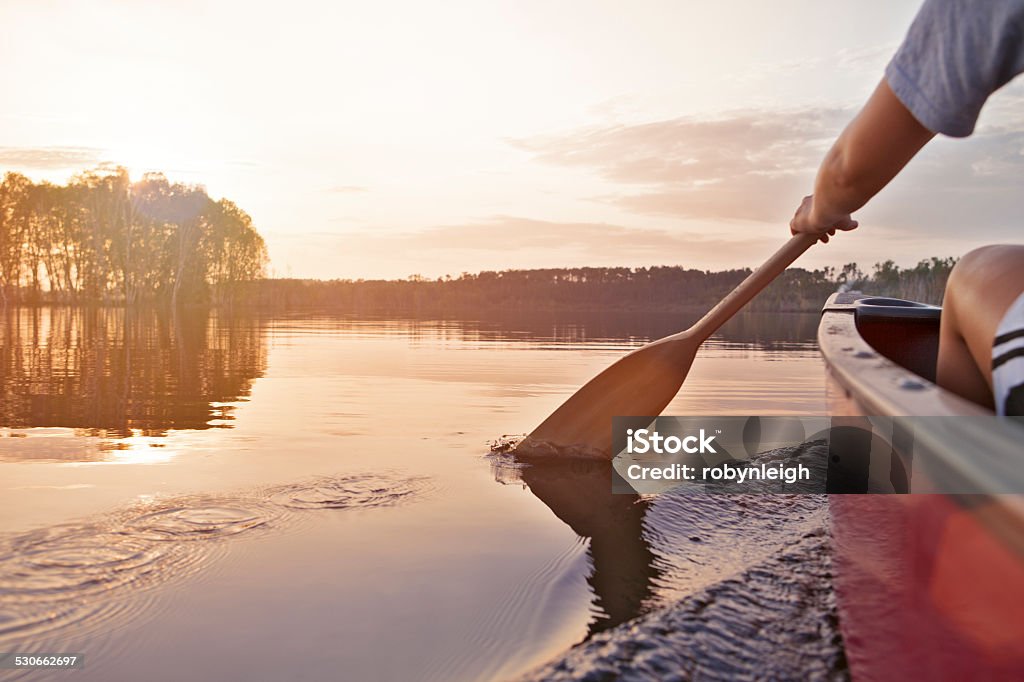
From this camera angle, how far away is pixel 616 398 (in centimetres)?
471

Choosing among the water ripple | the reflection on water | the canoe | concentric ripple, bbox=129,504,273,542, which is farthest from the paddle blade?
the canoe

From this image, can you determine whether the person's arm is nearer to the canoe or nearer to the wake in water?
the canoe

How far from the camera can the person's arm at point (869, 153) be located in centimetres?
101

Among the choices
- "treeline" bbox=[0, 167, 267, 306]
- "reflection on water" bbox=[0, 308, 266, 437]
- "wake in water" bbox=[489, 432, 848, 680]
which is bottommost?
"wake in water" bbox=[489, 432, 848, 680]

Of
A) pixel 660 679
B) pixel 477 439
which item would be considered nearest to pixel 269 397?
pixel 477 439

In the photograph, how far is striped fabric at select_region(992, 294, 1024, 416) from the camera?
2.95 feet

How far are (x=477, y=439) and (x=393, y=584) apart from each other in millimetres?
2631

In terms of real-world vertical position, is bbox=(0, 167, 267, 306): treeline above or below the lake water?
above

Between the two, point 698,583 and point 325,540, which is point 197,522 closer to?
point 325,540

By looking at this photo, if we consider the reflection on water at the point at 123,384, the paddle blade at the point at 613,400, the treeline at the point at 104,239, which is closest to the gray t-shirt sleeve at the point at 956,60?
the paddle blade at the point at 613,400

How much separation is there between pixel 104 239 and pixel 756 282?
49357 millimetres

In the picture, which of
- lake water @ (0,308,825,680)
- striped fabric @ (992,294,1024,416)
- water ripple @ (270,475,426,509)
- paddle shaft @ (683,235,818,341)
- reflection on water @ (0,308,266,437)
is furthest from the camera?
reflection on water @ (0,308,266,437)

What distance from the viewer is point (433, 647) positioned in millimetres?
2193

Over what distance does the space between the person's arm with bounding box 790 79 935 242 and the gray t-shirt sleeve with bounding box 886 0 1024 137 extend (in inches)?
2.9
